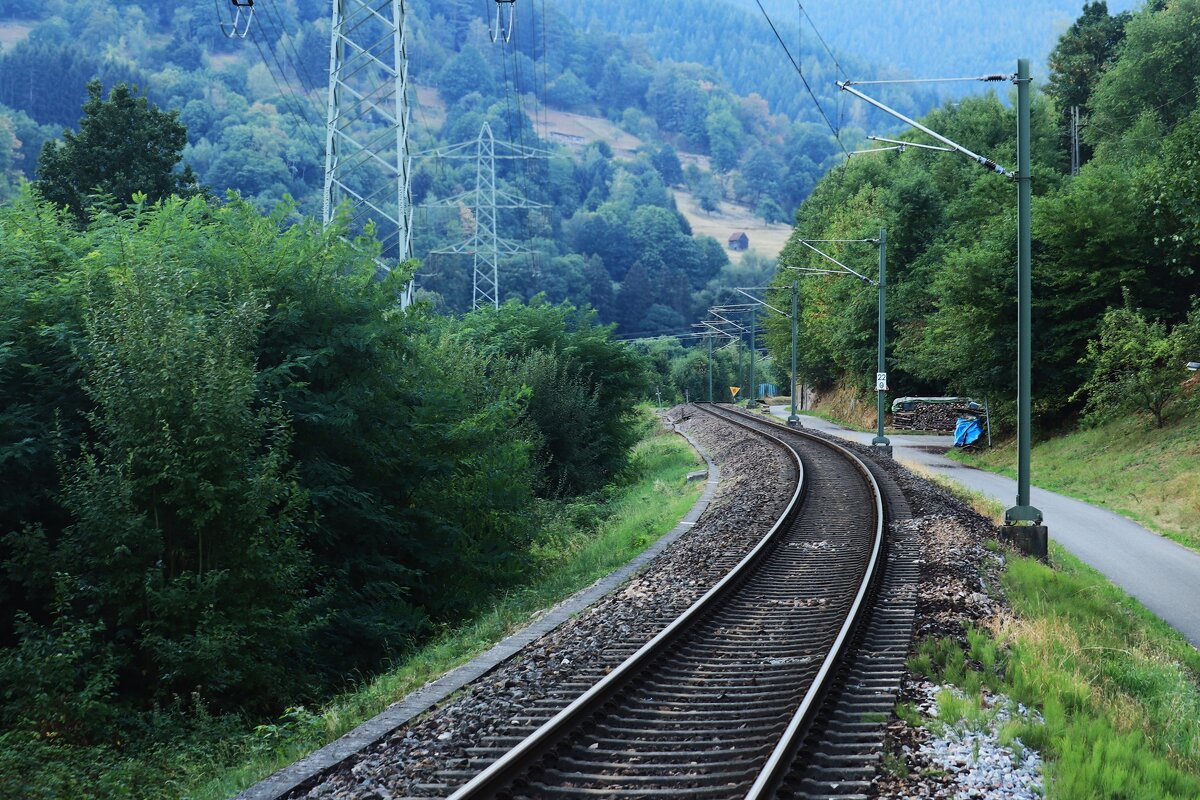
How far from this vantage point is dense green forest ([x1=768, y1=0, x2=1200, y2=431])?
3478 cm

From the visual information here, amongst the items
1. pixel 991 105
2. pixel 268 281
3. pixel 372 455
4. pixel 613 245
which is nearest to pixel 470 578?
pixel 372 455

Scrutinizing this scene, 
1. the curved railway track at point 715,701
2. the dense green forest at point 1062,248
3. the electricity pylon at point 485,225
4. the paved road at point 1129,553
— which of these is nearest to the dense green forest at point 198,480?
the curved railway track at point 715,701

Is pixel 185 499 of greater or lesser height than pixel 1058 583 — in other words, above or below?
above

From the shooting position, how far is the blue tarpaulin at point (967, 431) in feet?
143

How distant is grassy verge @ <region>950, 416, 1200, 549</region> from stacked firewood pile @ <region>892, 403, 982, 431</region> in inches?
515

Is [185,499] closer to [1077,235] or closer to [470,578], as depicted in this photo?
[470,578]

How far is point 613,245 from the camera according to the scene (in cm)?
18538

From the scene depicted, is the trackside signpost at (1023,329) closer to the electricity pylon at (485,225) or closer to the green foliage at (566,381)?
the green foliage at (566,381)

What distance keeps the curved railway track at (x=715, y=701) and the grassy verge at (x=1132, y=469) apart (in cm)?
1268

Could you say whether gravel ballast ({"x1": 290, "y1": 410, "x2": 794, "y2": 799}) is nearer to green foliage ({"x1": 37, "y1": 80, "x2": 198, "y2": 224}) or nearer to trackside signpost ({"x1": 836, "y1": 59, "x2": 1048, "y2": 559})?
trackside signpost ({"x1": 836, "y1": 59, "x2": 1048, "y2": 559})

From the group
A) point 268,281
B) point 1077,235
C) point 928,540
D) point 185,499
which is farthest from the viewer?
point 1077,235

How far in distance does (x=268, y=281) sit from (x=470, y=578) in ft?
19.2

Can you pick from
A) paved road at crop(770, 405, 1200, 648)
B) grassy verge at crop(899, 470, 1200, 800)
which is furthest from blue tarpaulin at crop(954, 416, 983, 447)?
grassy verge at crop(899, 470, 1200, 800)

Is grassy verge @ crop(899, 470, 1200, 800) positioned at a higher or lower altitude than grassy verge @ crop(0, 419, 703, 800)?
higher
